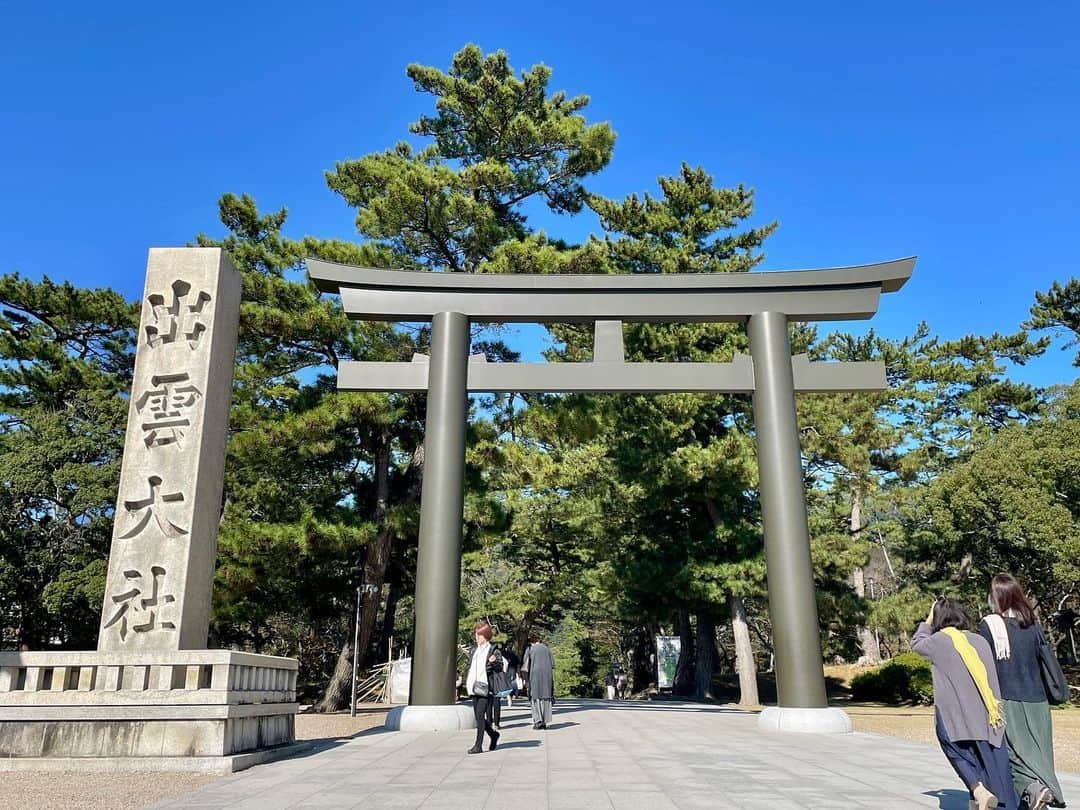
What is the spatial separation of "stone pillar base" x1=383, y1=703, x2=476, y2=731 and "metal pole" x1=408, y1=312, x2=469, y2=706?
100 mm

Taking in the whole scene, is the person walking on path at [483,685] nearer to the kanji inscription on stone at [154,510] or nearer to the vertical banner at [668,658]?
the kanji inscription on stone at [154,510]

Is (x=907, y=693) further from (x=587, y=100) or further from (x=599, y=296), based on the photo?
Result: (x=587, y=100)

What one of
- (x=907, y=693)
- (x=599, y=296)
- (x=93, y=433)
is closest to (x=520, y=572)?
(x=907, y=693)

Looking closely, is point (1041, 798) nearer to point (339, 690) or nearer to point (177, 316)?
point (177, 316)

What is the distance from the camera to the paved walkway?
15.4 ft

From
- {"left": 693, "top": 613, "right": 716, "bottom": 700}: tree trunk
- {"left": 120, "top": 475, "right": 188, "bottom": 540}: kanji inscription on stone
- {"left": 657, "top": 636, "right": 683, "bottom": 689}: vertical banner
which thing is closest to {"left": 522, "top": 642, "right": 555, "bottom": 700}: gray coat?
{"left": 120, "top": 475, "right": 188, "bottom": 540}: kanji inscription on stone

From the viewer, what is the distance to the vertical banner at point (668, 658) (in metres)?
22.3

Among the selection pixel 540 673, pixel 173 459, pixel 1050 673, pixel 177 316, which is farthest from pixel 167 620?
pixel 1050 673

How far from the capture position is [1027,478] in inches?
854

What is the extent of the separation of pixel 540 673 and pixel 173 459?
5310mm

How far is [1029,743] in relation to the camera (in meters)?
4.30

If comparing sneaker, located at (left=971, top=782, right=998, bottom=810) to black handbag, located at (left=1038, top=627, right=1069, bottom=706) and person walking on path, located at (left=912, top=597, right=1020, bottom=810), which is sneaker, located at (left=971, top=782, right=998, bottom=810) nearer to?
person walking on path, located at (left=912, top=597, right=1020, bottom=810)

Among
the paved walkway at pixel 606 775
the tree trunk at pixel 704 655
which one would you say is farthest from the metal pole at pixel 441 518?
the tree trunk at pixel 704 655

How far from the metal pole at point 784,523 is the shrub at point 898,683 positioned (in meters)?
11.4
